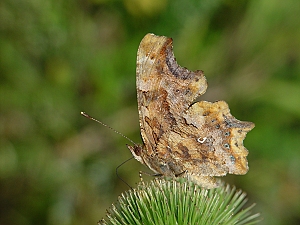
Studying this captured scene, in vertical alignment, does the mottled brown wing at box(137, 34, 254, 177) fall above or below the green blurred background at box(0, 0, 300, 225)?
below

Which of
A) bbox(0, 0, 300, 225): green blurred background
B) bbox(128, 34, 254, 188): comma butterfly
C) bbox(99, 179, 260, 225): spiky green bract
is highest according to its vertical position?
bbox(0, 0, 300, 225): green blurred background

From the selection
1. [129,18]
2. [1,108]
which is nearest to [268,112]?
[129,18]

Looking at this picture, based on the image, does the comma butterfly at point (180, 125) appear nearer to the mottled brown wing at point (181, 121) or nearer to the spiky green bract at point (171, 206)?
the mottled brown wing at point (181, 121)

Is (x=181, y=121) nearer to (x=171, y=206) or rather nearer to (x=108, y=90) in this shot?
(x=171, y=206)

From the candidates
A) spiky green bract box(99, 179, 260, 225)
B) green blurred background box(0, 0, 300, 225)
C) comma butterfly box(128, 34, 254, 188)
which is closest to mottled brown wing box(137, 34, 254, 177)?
comma butterfly box(128, 34, 254, 188)

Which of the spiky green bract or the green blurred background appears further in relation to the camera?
the green blurred background

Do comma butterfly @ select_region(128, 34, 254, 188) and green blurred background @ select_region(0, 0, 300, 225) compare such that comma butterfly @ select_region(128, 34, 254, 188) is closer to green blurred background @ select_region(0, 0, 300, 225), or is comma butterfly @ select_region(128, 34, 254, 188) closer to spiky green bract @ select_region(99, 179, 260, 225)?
spiky green bract @ select_region(99, 179, 260, 225)
